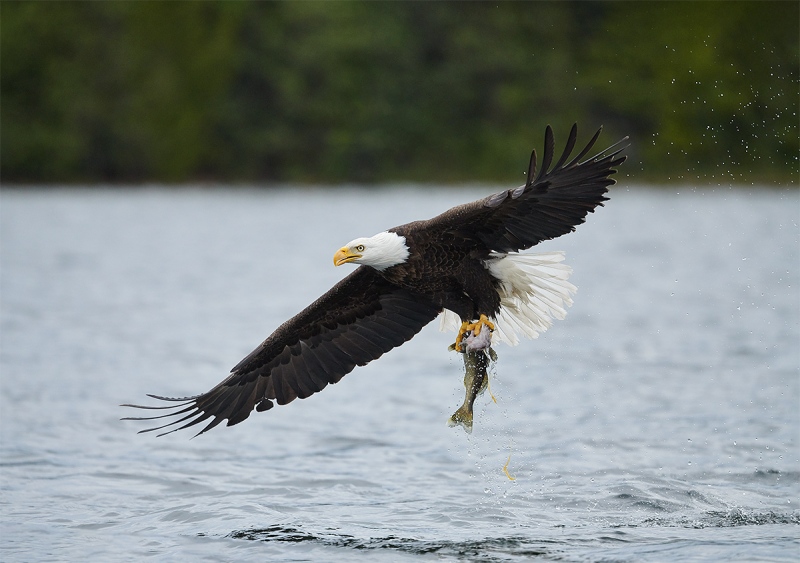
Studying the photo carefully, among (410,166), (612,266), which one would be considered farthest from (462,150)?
(612,266)

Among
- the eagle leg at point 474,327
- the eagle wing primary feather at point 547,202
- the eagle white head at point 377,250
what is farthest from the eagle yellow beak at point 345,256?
the eagle leg at point 474,327

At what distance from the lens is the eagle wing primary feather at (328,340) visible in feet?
23.9

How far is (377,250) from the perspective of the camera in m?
6.53

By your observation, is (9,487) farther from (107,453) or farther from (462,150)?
(462,150)

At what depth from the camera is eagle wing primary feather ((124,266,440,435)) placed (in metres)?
7.28

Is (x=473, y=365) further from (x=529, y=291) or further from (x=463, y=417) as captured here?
(x=529, y=291)

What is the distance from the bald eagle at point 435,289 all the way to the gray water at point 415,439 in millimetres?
731

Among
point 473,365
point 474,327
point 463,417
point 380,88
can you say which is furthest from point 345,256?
A: point 380,88

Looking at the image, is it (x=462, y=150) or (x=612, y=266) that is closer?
(x=612, y=266)

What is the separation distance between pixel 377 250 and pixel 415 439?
2.71 metres

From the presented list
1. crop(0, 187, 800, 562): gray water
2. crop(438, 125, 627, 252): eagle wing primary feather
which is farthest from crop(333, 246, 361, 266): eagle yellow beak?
crop(0, 187, 800, 562): gray water

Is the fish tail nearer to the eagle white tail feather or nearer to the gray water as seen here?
the gray water

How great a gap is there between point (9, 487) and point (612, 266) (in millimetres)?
15032

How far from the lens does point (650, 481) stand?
756 cm
